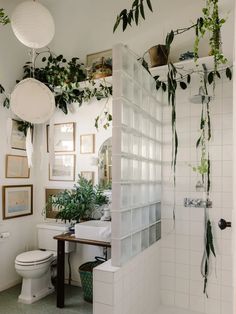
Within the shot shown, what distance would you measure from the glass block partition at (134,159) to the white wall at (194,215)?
0.55 ft

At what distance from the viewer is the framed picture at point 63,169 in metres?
3.56

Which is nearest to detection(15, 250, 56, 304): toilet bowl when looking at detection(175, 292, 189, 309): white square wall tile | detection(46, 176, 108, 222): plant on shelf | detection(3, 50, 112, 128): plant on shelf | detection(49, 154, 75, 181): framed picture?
detection(46, 176, 108, 222): plant on shelf

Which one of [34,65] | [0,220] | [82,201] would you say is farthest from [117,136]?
[34,65]

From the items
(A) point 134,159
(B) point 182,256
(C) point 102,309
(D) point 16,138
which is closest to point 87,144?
(D) point 16,138

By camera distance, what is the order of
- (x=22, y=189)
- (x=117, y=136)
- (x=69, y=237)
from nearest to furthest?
(x=117, y=136) < (x=69, y=237) < (x=22, y=189)

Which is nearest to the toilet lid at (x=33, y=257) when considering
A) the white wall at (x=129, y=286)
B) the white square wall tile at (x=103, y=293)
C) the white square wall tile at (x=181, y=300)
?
the white wall at (x=129, y=286)

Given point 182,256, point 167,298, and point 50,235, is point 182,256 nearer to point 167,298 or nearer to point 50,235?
point 167,298

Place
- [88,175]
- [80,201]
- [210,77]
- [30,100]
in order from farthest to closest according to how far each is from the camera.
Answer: [88,175] < [80,201] < [210,77] < [30,100]

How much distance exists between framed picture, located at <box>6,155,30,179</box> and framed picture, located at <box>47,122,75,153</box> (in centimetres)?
45

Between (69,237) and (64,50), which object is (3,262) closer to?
(69,237)

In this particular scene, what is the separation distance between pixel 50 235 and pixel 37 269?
514 millimetres

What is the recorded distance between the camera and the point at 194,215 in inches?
110

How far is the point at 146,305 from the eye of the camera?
246 centimetres

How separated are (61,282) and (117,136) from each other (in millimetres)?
1816
